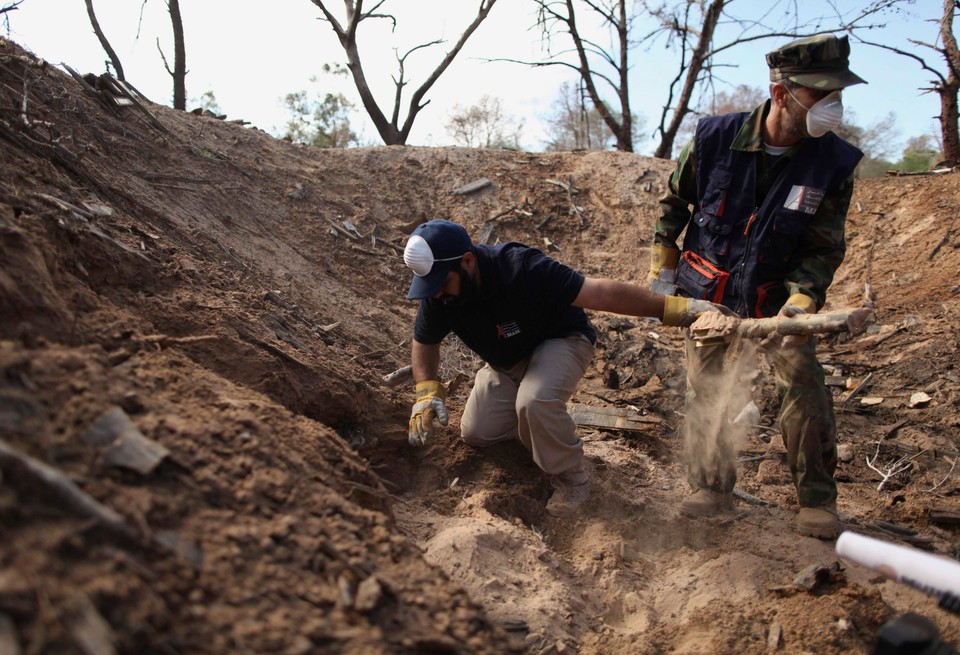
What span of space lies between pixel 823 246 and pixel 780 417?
85 cm

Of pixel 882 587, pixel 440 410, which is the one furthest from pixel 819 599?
pixel 440 410

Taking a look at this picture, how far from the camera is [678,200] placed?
388 centimetres

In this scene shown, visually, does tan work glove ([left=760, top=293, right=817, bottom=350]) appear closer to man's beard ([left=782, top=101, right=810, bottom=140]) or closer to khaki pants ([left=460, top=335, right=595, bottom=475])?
man's beard ([left=782, top=101, right=810, bottom=140])

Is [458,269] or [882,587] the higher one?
[458,269]

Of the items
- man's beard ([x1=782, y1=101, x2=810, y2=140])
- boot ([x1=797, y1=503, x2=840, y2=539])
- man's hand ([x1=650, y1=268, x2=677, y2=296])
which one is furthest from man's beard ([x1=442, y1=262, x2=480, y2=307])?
boot ([x1=797, y1=503, x2=840, y2=539])

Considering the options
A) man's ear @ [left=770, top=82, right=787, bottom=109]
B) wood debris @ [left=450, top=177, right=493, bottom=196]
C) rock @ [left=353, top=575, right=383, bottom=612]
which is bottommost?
rock @ [left=353, top=575, right=383, bottom=612]

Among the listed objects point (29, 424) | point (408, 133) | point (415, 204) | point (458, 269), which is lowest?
point (29, 424)

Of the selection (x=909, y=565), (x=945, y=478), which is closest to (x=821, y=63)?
(x=909, y=565)

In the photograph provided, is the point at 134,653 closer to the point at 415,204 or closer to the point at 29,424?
the point at 29,424

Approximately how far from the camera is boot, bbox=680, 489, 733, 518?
12.1 feet

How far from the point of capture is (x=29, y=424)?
5.87 feet

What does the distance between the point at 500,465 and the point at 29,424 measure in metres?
2.53

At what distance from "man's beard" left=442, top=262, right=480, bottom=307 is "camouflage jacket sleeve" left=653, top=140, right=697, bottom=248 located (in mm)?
1090

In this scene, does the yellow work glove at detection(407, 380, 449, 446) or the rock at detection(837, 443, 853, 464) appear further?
the rock at detection(837, 443, 853, 464)
